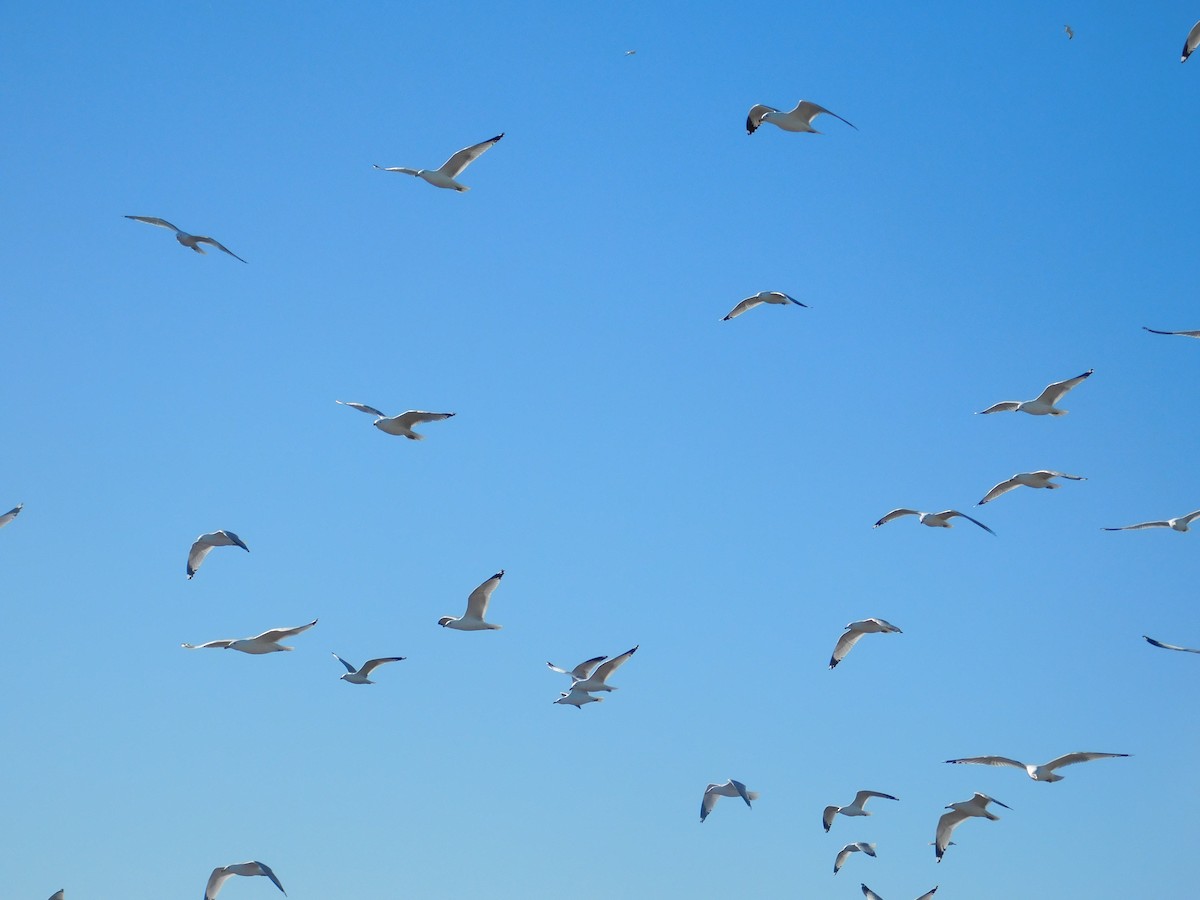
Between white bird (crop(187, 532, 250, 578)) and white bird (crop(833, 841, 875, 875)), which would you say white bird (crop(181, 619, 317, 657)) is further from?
white bird (crop(833, 841, 875, 875))

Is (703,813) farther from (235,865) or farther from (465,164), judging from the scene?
(465,164)

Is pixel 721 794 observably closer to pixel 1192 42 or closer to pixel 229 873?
pixel 229 873

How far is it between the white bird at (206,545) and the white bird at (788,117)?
12.5 metres

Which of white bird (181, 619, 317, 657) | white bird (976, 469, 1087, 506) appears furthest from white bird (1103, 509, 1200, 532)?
white bird (181, 619, 317, 657)

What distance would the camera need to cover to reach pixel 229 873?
3269cm

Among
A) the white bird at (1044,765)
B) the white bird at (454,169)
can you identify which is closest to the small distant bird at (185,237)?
the white bird at (454,169)

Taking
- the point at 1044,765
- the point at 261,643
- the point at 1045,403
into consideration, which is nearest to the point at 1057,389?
the point at 1045,403

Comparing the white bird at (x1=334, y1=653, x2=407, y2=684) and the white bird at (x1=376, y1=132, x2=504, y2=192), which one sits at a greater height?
the white bird at (x1=376, y1=132, x2=504, y2=192)

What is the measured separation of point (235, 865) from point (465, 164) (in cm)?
1471

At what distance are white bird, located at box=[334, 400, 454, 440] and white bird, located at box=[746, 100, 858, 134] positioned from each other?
8083 millimetres

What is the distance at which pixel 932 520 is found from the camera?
107ft

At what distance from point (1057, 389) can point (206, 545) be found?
17.3 metres

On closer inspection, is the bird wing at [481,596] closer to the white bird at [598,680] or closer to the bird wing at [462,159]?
the white bird at [598,680]

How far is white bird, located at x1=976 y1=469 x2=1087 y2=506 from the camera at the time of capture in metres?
33.2
